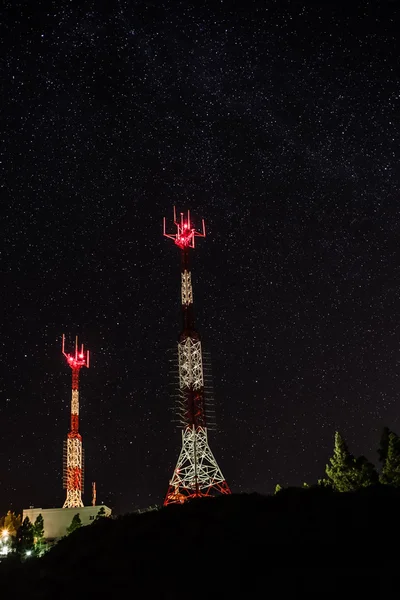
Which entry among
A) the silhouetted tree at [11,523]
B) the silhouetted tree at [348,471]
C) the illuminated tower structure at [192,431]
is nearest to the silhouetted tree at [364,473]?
the silhouetted tree at [348,471]

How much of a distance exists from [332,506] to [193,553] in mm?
4493

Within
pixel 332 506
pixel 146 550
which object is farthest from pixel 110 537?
pixel 332 506

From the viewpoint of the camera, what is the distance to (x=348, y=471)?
40.7 meters

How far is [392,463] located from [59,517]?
147 feet

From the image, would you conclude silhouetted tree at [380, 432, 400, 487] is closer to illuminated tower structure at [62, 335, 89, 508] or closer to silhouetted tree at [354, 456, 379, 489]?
silhouetted tree at [354, 456, 379, 489]

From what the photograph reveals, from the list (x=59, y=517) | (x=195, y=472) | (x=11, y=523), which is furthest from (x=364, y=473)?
(x=11, y=523)

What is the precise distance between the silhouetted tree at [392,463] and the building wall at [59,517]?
133 feet

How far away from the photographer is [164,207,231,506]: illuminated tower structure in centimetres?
5256

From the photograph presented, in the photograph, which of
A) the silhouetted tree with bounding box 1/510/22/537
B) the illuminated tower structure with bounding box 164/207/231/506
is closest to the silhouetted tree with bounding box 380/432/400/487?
the illuminated tower structure with bounding box 164/207/231/506

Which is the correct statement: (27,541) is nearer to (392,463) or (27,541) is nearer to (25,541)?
(25,541)

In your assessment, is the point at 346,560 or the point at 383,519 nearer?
the point at 346,560

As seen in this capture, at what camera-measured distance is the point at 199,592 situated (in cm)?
1393

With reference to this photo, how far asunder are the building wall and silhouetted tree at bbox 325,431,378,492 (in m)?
37.3

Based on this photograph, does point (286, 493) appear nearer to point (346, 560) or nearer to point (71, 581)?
point (346, 560)
